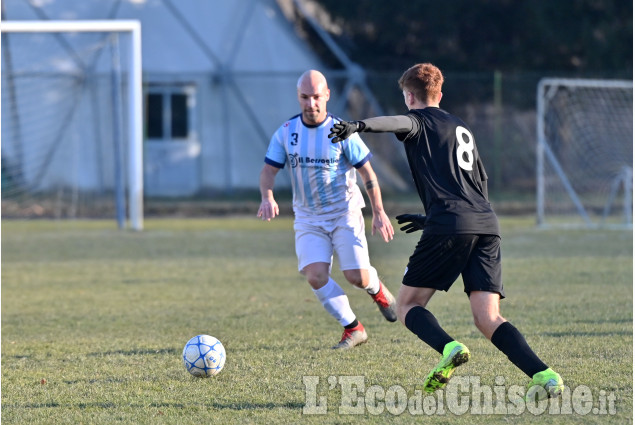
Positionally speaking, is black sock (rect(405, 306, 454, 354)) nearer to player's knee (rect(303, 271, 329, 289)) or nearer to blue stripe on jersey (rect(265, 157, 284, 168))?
player's knee (rect(303, 271, 329, 289))

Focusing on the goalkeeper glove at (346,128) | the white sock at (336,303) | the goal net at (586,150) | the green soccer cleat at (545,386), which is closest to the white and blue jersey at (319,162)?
the white sock at (336,303)

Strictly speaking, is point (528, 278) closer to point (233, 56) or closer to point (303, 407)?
point (303, 407)

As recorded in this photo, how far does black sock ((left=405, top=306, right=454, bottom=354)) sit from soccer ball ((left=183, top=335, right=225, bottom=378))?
1.20m

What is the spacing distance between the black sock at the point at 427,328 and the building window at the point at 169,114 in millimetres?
20166

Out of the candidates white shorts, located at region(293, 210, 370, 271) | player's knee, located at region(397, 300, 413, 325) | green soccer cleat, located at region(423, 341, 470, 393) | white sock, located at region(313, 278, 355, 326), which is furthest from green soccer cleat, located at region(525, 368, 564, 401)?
white shorts, located at region(293, 210, 370, 271)

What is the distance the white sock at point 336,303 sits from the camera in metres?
6.42

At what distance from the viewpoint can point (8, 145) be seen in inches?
773

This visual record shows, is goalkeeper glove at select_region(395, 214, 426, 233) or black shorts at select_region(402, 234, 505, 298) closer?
black shorts at select_region(402, 234, 505, 298)

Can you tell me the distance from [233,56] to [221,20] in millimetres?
1205

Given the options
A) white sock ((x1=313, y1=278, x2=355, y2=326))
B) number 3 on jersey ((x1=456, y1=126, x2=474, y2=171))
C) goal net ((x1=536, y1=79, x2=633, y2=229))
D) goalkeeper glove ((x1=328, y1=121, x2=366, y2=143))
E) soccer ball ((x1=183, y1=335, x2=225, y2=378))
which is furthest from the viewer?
goal net ((x1=536, y1=79, x2=633, y2=229))

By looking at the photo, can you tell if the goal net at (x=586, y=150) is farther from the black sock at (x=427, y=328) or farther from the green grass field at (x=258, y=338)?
the black sock at (x=427, y=328)

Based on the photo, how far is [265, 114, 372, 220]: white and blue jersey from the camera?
6453 mm

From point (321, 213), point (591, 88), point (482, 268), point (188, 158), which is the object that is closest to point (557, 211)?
point (591, 88)

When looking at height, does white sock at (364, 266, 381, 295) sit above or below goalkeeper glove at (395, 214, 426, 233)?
below
